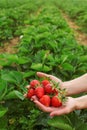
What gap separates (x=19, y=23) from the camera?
10594mm

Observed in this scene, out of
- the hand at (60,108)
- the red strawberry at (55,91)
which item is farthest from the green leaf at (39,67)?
the hand at (60,108)

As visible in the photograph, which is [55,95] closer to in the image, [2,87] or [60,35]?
[2,87]

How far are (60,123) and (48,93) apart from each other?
11.3 inches

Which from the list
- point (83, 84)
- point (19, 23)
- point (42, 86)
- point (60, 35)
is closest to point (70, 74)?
point (83, 84)

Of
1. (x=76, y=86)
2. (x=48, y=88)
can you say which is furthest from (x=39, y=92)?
(x=76, y=86)

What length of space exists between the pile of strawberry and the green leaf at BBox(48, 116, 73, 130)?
0.39 feet

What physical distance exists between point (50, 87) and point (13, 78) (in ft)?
2.03

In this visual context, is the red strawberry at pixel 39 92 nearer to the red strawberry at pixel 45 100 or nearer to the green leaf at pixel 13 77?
the red strawberry at pixel 45 100

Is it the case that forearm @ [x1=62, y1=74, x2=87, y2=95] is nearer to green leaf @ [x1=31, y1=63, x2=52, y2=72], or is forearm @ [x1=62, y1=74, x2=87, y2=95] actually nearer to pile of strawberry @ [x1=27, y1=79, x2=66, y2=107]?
pile of strawberry @ [x1=27, y1=79, x2=66, y2=107]

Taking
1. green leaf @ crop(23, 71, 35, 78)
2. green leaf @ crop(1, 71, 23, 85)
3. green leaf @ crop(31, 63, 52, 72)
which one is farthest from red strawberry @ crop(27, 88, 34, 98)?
green leaf @ crop(31, 63, 52, 72)

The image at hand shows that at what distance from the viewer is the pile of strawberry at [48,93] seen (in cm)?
268

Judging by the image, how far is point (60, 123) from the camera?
265 centimetres

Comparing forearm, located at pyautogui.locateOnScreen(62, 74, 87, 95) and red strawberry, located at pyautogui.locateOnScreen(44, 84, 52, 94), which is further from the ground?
red strawberry, located at pyautogui.locateOnScreen(44, 84, 52, 94)

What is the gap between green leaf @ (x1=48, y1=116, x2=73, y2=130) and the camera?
262cm
